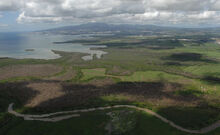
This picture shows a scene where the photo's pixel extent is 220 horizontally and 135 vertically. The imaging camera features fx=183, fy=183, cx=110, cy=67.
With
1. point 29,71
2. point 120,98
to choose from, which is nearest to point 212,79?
point 120,98

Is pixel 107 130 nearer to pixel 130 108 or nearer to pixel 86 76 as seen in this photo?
pixel 130 108

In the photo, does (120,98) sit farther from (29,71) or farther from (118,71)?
(29,71)

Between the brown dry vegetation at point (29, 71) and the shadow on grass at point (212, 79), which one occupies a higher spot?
the brown dry vegetation at point (29, 71)

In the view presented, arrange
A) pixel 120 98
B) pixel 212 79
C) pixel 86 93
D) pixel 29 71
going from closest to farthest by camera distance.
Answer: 1. pixel 120 98
2. pixel 86 93
3. pixel 212 79
4. pixel 29 71

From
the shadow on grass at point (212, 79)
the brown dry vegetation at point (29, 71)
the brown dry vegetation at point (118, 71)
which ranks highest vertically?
the brown dry vegetation at point (29, 71)

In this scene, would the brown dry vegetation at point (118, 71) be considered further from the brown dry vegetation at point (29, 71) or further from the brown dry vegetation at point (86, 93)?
the brown dry vegetation at point (29, 71)

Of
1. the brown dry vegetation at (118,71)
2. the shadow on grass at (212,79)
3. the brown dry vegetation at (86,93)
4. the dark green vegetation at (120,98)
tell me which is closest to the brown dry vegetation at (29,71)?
the dark green vegetation at (120,98)

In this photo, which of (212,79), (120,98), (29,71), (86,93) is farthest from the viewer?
(29,71)

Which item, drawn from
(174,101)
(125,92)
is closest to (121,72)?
(125,92)
